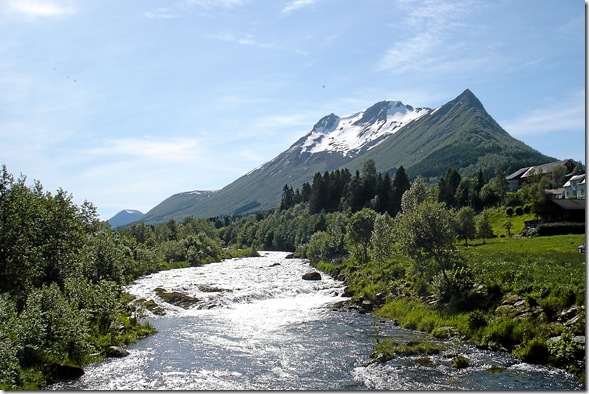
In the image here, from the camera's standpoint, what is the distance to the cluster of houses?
85.1 meters

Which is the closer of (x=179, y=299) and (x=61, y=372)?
(x=61, y=372)

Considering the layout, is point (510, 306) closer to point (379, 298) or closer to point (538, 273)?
point (538, 273)

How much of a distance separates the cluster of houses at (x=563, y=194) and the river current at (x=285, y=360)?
53.6m

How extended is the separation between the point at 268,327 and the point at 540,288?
889 inches

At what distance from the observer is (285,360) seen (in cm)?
3219

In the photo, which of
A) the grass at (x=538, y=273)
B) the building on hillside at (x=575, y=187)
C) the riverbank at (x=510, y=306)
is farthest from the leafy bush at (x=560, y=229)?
the building on hillside at (x=575, y=187)

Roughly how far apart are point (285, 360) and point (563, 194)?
116460 mm

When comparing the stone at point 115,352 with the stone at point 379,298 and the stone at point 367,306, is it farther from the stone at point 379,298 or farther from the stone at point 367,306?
the stone at point 379,298

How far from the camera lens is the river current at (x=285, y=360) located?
1050 inches

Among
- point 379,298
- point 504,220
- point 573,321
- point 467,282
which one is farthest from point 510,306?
point 504,220

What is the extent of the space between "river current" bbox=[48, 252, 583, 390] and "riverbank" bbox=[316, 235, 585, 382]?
5.19ft

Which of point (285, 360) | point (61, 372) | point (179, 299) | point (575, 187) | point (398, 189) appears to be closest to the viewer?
point (61, 372)

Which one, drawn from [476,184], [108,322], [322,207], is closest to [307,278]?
[108,322]

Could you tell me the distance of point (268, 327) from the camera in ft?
144
